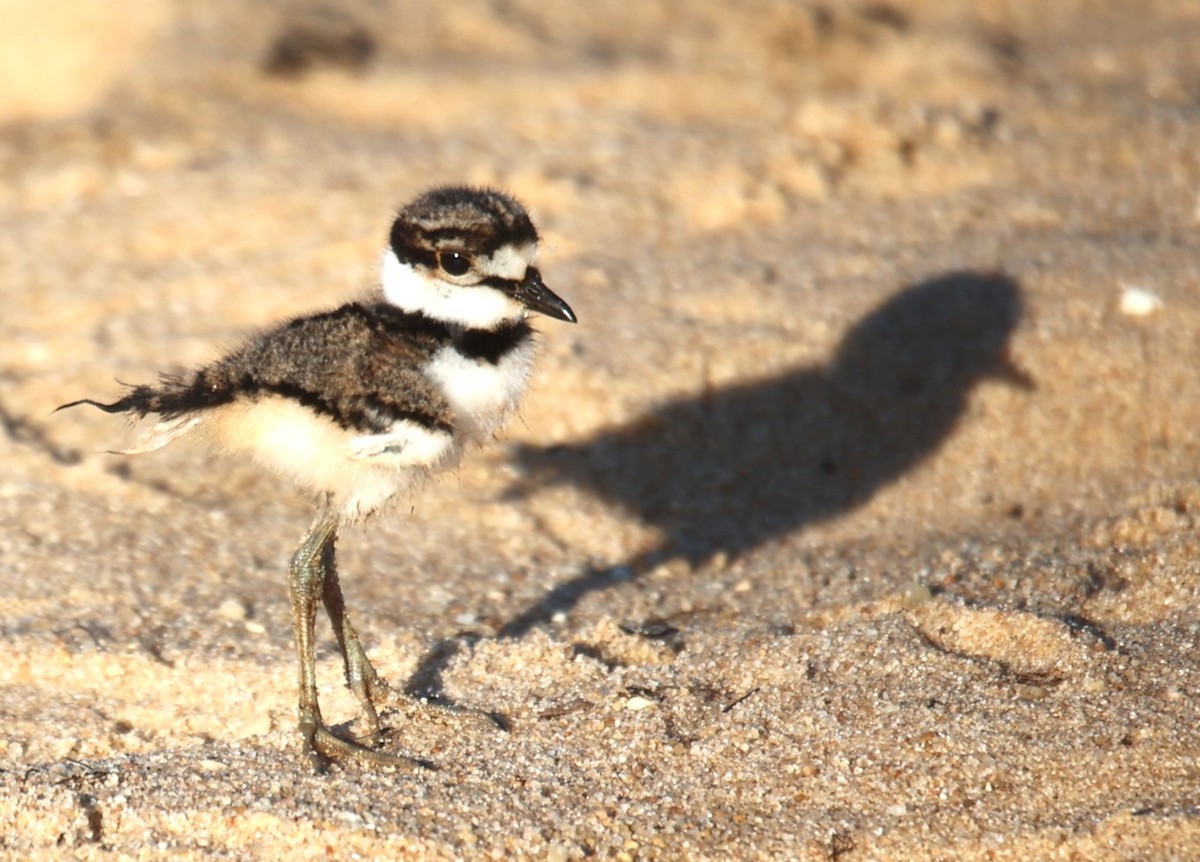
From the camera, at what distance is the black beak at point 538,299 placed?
11.3 ft

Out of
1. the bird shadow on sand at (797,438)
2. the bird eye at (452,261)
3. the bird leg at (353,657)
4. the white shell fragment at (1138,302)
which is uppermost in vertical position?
the white shell fragment at (1138,302)

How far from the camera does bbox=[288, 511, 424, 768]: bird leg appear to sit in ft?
10.6

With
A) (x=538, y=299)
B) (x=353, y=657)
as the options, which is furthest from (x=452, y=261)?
(x=353, y=657)

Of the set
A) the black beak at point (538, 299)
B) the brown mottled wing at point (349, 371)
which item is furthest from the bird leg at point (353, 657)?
the black beak at point (538, 299)

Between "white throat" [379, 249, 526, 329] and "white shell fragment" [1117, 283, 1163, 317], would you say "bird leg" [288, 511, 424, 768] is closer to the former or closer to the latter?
"white throat" [379, 249, 526, 329]

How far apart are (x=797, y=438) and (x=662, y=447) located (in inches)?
17.1

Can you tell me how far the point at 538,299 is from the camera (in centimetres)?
345

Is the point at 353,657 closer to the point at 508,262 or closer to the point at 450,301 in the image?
the point at 450,301

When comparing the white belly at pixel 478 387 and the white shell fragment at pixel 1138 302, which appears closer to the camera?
the white belly at pixel 478 387

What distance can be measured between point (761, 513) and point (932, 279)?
119 cm

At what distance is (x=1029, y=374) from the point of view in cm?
481

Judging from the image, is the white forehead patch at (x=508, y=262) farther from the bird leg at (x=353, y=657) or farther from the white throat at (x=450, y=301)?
the bird leg at (x=353, y=657)

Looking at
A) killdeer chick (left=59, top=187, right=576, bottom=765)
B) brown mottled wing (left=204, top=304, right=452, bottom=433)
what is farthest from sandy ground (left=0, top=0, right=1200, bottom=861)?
brown mottled wing (left=204, top=304, right=452, bottom=433)

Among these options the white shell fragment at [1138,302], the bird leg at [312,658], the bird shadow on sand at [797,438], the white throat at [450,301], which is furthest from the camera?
the white shell fragment at [1138,302]
